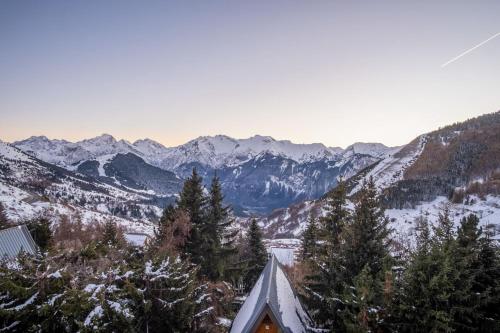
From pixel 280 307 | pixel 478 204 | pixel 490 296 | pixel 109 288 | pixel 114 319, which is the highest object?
pixel 109 288

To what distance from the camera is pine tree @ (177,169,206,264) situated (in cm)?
3017

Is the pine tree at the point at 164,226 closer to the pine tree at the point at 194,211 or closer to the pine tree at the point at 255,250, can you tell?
the pine tree at the point at 194,211

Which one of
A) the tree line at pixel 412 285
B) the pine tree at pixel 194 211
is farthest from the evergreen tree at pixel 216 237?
the tree line at pixel 412 285

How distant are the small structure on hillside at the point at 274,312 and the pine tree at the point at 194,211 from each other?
1041 centimetres

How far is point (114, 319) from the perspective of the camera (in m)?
12.1

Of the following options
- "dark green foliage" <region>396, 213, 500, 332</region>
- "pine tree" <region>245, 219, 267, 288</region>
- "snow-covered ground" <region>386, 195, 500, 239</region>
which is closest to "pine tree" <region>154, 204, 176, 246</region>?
"pine tree" <region>245, 219, 267, 288</region>

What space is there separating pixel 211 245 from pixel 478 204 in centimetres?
20381

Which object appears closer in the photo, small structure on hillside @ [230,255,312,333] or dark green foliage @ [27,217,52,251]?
small structure on hillside @ [230,255,312,333]

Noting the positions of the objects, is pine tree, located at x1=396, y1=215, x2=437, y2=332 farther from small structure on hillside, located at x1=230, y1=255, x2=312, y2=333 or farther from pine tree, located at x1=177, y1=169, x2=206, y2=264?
pine tree, located at x1=177, y1=169, x2=206, y2=264

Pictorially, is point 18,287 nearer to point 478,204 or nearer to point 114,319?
point 114,319

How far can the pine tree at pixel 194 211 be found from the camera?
30.2 meters

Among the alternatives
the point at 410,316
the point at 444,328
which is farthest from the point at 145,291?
the point at 444,328

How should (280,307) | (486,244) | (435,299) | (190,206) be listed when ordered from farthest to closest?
(190,206) → (280,307) → (486,244) → (435,299)

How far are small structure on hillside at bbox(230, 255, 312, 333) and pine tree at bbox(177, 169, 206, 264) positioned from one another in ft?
34.2
